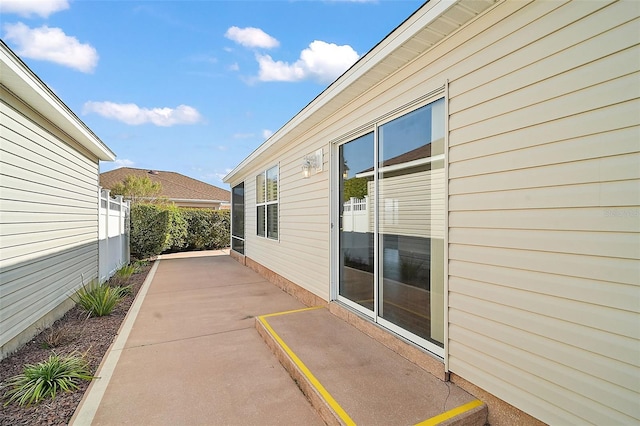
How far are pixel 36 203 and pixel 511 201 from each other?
17.1 feet

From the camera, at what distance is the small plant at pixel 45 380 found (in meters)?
2.44

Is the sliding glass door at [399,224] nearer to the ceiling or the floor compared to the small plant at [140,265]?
nearer to the ceiling

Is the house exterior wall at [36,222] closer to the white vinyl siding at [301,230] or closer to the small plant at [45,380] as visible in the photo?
the small plant at [45,380]

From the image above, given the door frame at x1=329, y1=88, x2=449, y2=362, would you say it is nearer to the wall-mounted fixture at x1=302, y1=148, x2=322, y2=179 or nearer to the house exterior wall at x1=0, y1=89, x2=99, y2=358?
the wall-mounted fixture at x1=302, y1=148, x2=322, y2=179

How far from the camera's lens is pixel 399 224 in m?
3.08

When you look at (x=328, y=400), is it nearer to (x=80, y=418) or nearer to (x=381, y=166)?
(x=80, y=418)

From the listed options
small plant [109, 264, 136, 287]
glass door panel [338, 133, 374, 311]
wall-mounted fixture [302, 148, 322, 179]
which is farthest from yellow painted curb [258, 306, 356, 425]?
small plant [109, 264, 136, 287]

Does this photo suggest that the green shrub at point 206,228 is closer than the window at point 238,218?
No

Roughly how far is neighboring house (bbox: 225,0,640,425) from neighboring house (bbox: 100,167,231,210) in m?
18.4

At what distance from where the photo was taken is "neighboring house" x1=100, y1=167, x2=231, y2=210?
771 inches

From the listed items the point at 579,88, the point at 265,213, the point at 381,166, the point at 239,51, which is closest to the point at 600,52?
the point at 579,88

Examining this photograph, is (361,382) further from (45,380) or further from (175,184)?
(175,184)

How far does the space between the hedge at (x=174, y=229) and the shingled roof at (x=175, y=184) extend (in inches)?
271

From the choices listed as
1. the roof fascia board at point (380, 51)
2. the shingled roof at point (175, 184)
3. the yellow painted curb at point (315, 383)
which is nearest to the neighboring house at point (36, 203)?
the yellow painted curb at point (315, 383)
